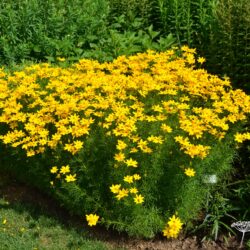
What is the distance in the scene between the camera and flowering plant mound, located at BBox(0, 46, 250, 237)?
13.6ft

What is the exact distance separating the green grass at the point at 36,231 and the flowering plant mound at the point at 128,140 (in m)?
0.22

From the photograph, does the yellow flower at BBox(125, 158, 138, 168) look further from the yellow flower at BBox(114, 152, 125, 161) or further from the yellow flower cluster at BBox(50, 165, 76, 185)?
the yellow flower cluster at BBox(50, 165, 76, 185)

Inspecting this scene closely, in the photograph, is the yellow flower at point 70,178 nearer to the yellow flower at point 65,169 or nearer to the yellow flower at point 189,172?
the yellow flower at point 65,169

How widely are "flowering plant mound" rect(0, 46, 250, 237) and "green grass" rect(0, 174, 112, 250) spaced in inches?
8.5

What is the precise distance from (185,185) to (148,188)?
0.29m

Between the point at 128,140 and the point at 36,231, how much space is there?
123 centimetres

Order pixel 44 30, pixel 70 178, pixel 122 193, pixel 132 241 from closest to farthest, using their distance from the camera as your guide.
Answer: pixel 122 193 → pixel 70 178 → pixel 132 241 → pixel 44 30

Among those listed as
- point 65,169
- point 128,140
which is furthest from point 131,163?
point 65,169

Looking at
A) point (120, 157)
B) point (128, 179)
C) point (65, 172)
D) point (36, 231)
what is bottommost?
point (36, 231)

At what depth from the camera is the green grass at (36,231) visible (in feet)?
14.6

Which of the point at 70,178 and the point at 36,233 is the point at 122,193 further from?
the point at 36,233

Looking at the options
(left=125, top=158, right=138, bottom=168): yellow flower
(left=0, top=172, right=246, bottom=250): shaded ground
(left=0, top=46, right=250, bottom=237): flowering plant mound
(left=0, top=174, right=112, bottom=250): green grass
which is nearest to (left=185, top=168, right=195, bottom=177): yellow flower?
(left=0, top=46, right=250, bottom=237): flowering plant mound

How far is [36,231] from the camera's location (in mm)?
4629

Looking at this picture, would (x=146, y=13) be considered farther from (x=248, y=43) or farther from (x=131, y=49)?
(x=248, y=43)
